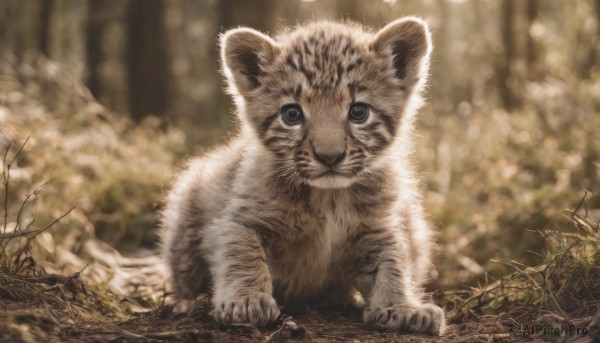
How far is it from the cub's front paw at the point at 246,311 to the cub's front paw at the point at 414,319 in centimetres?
76

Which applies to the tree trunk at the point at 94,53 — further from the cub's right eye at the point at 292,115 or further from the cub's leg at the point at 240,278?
the cub's leg at the point at 240,278

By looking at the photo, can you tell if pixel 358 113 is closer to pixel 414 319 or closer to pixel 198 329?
pixel 414 319

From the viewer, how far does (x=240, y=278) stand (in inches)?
173

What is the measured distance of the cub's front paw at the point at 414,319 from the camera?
4328 millimetres

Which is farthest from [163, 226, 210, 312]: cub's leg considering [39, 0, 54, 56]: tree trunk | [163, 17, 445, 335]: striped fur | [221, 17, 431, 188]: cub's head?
[39, 0, 54, 56]: tree trunk

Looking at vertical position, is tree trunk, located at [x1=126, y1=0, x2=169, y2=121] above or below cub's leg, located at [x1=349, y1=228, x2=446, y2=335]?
above

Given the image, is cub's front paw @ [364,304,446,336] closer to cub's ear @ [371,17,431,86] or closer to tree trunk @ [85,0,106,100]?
cub's ear @ [371,17,431,86]

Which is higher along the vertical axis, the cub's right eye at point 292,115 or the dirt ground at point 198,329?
the cub's right eye at point 292,115

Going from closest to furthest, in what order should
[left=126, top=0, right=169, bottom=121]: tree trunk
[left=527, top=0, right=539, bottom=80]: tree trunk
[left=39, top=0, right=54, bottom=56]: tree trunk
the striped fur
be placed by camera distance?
the striped fur, [left=527, top=0, right=539, bottom=80]: tree trunk, [left=126, top=0, right=169, bottom=121]: tree trunk, [left=39, top=0, right=54, bottom=56]: tree trunk

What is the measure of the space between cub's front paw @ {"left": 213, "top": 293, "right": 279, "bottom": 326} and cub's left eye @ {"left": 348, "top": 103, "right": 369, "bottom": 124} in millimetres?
1377

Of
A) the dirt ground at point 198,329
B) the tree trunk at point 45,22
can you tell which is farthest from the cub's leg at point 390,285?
the tree trunk at point 45,22

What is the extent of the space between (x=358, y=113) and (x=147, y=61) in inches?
438

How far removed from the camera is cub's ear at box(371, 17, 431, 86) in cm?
504

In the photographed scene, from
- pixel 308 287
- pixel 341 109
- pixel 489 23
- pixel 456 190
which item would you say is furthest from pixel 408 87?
pixel 489 23
